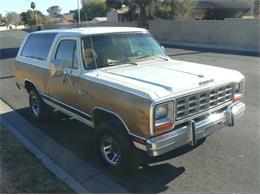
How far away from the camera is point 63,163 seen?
17.0 feet

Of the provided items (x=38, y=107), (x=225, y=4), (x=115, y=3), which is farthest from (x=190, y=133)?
(x=225, y=4)

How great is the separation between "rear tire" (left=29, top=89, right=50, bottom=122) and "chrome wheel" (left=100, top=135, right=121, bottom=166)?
104 inches

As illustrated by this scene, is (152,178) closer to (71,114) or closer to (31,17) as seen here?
(71,114)

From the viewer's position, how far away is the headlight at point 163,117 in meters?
4.02

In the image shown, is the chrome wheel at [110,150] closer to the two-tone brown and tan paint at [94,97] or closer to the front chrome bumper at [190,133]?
the two-tone brown and tan paint at [94,97]

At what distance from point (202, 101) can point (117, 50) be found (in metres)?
1.81

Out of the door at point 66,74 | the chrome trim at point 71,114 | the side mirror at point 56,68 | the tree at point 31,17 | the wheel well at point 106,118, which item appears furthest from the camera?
the tree at point 31,17

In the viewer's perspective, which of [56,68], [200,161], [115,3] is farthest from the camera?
[115,3]

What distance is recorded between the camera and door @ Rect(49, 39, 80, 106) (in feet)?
17.7

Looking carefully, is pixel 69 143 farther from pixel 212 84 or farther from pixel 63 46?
pixel 212 84

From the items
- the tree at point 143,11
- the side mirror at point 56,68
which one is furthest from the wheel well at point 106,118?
the tree at point 143,11

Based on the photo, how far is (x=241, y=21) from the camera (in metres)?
20.3

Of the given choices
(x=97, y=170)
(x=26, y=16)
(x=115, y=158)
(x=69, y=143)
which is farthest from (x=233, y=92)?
(x=26, y=16)

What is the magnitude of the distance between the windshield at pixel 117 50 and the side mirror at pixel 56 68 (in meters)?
0.66
